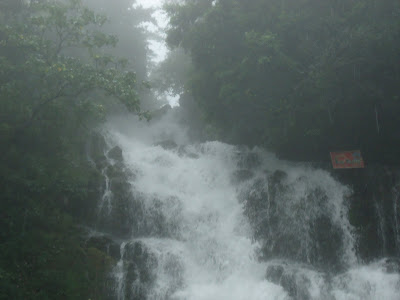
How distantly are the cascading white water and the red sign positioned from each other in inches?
31.6

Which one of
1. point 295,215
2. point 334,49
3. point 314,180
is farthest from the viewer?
point 314,180

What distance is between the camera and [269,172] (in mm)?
15781

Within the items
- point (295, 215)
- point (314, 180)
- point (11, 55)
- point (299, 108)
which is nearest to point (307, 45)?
point (299, 108)

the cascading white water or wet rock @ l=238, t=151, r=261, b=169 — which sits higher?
wet rock @ l=238, t=151, r=261, b=169

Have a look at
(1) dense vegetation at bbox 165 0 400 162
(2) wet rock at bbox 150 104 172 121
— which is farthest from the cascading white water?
(2) wet rock at bbox 150 104 172 121

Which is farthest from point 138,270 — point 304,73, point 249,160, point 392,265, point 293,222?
point 304,73

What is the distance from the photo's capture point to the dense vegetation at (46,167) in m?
9.78

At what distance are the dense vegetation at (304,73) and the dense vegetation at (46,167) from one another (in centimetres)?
436

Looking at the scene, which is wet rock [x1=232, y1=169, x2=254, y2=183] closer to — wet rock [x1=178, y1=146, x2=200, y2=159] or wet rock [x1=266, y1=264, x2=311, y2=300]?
wet rock [x1=178, y1=146, x2=200, y2=159]

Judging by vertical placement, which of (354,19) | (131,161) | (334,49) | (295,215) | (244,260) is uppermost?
(354,19)

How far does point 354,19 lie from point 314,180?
5969mm

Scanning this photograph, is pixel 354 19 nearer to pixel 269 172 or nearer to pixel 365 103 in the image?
pixel 365 103

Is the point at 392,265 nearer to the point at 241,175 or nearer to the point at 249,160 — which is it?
the point at 241,175

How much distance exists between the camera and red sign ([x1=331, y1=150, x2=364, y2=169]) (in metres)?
13.9
